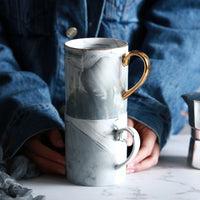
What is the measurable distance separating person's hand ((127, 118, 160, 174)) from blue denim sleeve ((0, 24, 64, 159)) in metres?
0.13

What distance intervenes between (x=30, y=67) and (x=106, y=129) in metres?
0.35

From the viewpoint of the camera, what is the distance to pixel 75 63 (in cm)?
60

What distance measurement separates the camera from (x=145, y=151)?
2.37ft

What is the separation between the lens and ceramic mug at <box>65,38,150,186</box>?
23.4 inches

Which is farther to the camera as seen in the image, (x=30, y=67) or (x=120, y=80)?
(x=30, y=67)

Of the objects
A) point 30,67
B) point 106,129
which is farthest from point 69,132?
point 30,67

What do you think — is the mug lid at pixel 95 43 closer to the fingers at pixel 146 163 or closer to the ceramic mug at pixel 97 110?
the ceramic mug at pixel 97 110

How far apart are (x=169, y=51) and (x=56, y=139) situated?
30cm

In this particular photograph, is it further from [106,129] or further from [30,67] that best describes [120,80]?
[30,67]

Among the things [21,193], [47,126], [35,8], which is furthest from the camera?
[35,8]

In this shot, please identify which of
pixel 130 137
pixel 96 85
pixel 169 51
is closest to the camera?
pixel 96 85

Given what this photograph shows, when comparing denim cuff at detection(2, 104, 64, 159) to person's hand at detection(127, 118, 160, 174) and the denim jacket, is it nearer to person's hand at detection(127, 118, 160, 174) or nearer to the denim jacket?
the denim jacket

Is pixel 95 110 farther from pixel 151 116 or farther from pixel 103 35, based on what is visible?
pixel 103 35

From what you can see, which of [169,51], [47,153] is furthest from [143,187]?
[169,51]
